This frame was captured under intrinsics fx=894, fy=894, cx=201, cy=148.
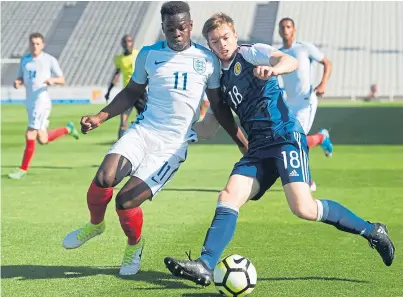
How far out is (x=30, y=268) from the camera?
7449mm

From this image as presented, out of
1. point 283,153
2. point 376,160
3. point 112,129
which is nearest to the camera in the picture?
point 283,153

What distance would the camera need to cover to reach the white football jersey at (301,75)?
1220cm

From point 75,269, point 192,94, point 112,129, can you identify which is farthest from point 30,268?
point 112,129

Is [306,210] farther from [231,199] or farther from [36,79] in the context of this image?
[36,79]

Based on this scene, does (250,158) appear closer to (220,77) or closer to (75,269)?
(220,77)

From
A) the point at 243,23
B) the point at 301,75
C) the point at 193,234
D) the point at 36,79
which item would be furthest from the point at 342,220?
the point at 243,23

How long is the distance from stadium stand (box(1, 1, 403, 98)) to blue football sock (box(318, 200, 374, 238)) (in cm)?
4375

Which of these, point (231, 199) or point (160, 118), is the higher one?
point (160, 118)

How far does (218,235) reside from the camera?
6.55 metres

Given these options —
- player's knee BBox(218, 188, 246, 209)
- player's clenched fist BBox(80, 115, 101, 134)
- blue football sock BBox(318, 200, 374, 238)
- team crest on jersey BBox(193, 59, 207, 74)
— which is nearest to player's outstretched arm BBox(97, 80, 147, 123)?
player's clenched fist BBox(80, 115, 101, 134)

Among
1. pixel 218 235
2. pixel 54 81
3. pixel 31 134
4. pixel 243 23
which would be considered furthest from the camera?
pixel 243 23

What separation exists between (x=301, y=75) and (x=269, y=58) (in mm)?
5623

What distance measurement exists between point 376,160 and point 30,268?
10237 millimetres

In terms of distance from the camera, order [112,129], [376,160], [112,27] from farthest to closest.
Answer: [112,27], [112,129], [376,160]
